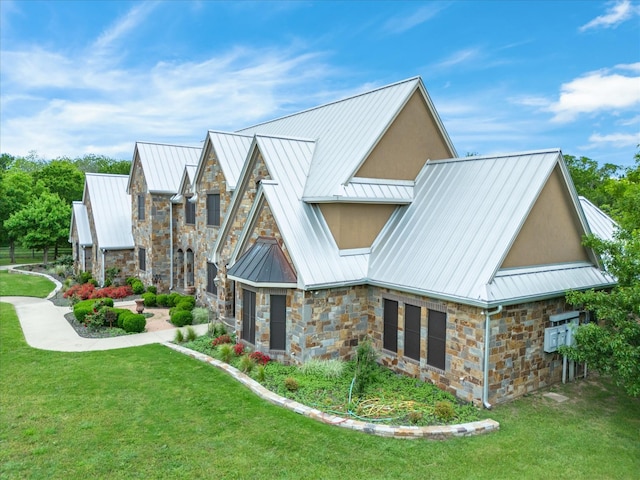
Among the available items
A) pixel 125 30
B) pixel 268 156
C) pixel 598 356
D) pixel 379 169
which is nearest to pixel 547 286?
pixel 598 356

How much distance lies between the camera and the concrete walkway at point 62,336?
1789cm

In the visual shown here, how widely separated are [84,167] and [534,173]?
92.4 m

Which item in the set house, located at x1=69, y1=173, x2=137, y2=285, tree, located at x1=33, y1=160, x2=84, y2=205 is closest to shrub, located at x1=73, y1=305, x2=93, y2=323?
house, located at x1=69, y1=173, x2=137, y2=285

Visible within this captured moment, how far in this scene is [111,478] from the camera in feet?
28.8

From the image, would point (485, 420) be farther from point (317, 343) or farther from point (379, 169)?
point (379, 169)

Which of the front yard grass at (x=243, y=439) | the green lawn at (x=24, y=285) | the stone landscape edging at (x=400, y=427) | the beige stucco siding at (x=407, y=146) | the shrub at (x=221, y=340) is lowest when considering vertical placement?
the front yard grass at (x=243, y=439)

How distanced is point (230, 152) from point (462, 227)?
12.6 m

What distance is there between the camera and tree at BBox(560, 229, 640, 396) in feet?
35.9

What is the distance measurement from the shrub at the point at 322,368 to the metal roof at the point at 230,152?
9663 mm

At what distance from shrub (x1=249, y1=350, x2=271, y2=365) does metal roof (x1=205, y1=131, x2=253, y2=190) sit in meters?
8.45

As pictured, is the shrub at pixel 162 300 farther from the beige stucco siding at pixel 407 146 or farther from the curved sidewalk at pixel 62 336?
the beige stucco siding at pixel 407 146

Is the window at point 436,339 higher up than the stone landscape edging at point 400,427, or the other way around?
the window at point 436,339

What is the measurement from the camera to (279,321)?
15.3 metres

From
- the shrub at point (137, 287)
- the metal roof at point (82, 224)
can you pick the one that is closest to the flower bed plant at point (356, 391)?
the shrub at point (137, 287)
